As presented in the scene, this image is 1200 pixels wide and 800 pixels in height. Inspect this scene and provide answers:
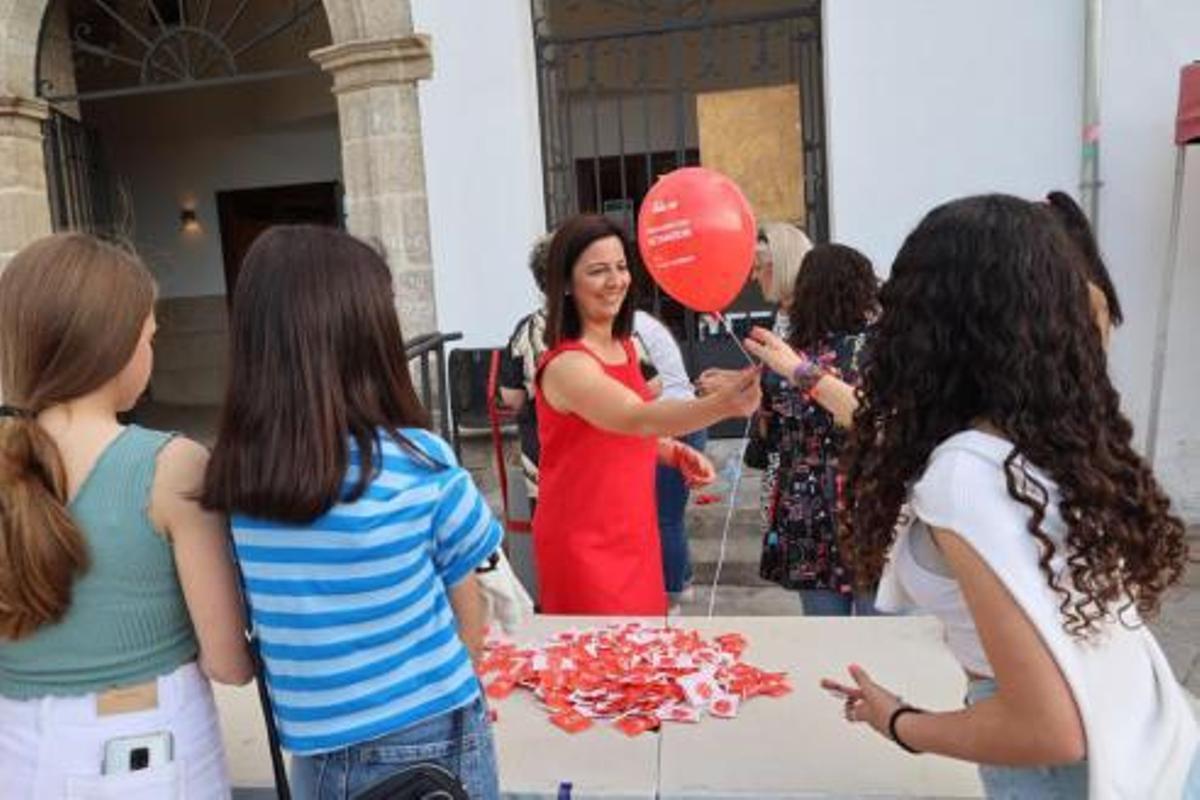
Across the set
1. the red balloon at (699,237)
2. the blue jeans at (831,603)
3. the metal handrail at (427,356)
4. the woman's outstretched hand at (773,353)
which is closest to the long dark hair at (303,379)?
the woman's outstretched hand at (773,353)

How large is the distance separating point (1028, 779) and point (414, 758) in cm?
78

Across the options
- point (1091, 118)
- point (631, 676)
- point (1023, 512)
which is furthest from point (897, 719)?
point (1091, 118)

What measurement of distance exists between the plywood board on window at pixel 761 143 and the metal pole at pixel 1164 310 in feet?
5.83

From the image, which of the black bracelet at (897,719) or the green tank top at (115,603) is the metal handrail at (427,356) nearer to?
the green tank top at (115,603)

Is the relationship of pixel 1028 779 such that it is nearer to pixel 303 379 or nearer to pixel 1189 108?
pixel 303 379

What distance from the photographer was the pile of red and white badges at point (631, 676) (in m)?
1.90

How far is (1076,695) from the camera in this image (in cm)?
113

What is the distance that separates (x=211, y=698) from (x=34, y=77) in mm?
5965

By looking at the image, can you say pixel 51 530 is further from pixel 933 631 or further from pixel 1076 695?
pixel 933 631

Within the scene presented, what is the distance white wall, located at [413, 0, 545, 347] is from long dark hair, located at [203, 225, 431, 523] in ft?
14.0

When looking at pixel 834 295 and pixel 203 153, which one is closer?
pixel 834 295

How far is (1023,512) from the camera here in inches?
45.6

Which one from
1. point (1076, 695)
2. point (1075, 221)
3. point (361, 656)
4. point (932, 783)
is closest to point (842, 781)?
point (932, 783)

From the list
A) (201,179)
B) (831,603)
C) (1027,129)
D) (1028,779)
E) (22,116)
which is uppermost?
(22,116)
